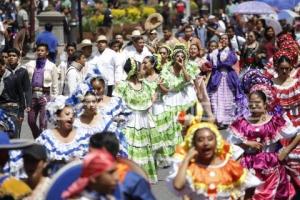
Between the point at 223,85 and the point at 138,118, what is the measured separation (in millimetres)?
5064

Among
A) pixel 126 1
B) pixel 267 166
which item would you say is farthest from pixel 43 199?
pixel 126 1

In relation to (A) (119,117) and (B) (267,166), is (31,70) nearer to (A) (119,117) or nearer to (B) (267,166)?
(A) (119,117)

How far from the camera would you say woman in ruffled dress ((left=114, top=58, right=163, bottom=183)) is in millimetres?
13188

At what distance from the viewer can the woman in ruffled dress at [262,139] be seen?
997cm

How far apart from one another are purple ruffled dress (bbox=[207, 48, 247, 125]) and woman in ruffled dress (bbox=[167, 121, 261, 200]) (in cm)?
970

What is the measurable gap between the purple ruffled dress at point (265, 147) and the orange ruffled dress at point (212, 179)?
1.51 meters

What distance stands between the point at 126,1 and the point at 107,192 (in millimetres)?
37720

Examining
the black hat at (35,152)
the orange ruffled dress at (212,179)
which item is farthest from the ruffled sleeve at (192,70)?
the black hat at (35,152)

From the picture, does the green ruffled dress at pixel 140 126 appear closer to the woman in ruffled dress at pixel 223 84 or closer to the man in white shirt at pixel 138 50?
the man in white shirt at pixel 138 50

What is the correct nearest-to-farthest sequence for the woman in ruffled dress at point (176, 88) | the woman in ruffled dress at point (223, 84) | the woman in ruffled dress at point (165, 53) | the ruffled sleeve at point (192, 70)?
the woman in ruffled dress at point (176, 88)
the ruffled sleeve at point (192, 70)
the woman in ruffled dress at point (165, 53)
the woman in ruffled dress at point (223, 84)

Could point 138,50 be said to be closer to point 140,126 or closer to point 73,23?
point 140,126

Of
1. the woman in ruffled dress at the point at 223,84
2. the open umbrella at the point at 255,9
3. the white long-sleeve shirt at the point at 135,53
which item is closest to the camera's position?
the white long-sleeve shirt at the point at 135,53

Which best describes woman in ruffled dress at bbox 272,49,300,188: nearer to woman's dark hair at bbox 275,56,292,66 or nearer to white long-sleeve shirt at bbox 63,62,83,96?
Answer: woman's dark hair at bbox 275,56,292,66

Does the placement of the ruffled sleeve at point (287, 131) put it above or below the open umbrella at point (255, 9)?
below
